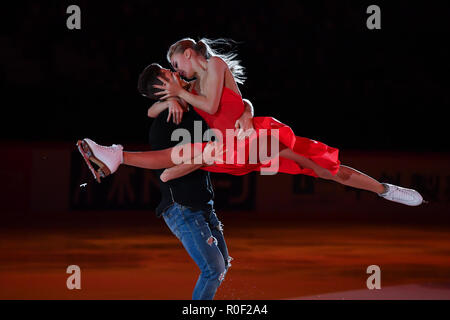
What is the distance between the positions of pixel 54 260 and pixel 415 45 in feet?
32.4

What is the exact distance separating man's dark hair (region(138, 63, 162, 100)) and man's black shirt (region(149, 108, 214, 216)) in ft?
0.59

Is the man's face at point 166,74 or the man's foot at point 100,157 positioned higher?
the man's face at point 166,74

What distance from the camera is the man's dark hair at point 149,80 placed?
3.77 meters

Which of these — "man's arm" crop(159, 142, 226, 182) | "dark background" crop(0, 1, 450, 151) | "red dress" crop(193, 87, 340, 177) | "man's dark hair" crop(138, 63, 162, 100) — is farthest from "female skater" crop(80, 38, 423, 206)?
"dark background" crop(0, 1, 450, 151)

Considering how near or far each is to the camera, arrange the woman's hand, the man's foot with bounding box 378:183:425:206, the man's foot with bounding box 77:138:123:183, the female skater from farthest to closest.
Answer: the man's foot with bounding box 378:183:425:206 < the female skater < the woman's hand < the man's foot with bounding box 77:138:123:183

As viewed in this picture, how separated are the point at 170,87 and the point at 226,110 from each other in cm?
49

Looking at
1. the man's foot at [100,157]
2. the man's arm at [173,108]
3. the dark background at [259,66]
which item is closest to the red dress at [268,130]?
the man's arm at [173,108]

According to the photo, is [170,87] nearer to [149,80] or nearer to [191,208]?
[149,80]

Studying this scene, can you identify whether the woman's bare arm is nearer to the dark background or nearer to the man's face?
the man's face

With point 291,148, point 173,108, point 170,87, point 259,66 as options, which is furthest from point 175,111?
point 259,66

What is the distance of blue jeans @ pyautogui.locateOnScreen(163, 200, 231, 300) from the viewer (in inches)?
142

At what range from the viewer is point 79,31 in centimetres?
1278

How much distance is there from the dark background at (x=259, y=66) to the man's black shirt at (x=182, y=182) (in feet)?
26.4

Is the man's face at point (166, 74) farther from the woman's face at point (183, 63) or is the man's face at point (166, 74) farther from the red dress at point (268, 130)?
the red dress at point (268, 130)
